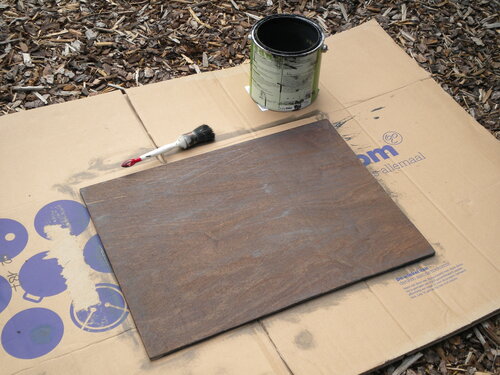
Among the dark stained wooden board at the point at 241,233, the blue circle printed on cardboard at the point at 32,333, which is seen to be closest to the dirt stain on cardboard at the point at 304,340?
the dark stained wooden board at the point at 241,233

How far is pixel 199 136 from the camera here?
6.36ft

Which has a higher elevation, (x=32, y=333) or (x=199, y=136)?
(x=199, y=136)

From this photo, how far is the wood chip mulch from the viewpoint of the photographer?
2297mm

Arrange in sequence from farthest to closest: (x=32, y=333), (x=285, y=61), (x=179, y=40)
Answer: (x=179, y=40) → (x=285, y=61) → (x=32, y=333)

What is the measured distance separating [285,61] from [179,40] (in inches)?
32.3

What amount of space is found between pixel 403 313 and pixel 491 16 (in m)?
1.85

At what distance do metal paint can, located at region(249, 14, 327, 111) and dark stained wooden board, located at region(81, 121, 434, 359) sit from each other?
202mm

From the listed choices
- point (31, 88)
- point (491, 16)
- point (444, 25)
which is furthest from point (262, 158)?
point (491, 16)

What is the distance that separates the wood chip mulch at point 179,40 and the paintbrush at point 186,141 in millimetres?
527

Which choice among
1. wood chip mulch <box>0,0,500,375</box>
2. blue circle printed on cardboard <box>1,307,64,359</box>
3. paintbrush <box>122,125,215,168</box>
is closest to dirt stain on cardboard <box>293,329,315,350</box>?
blue circle printed on cardboard <box>1,307,64,359</box>

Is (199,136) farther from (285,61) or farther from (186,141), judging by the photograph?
(285,61)

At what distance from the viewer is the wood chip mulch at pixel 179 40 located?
2297 mm

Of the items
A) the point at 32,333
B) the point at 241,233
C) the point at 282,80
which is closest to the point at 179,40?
the point at 282,80

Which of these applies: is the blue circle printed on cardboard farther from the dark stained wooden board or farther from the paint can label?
the paint can label
